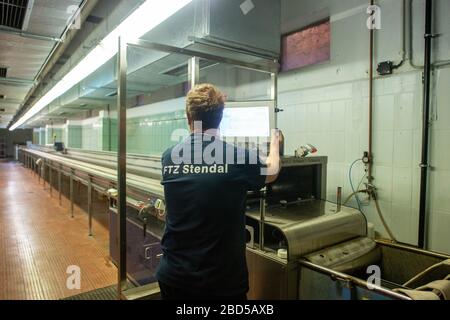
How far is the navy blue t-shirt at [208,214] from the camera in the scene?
1091 millimetres

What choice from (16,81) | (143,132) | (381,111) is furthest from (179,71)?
(16,81)

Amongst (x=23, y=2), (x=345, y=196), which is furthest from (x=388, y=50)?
(x=23, y=2)

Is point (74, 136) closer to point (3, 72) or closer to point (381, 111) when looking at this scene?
point (3, 72)

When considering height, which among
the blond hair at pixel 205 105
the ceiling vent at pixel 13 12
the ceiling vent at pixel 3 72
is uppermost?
the ceiling vent at pixel 3 72

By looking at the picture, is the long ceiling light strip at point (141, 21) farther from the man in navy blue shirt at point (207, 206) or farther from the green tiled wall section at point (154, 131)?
the green tiled wall section at point (154, 131)

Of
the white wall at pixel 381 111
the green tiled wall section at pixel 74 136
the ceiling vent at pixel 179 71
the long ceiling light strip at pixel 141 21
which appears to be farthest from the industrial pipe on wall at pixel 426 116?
the green tiled wall section at pixel 74 136

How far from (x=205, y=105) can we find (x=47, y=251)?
300cm

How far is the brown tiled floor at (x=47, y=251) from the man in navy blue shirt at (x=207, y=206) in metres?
1.73

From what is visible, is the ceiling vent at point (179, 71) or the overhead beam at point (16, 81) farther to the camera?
the overhead beam at point (16, 81)

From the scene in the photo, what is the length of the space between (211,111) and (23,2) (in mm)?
2129

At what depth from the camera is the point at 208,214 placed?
3.57 ft

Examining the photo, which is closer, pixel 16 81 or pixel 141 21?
pixel 141 21

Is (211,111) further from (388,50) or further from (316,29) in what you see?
(316,29)

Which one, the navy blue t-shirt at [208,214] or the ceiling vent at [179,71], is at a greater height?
the ceiling vent at [179,71]
